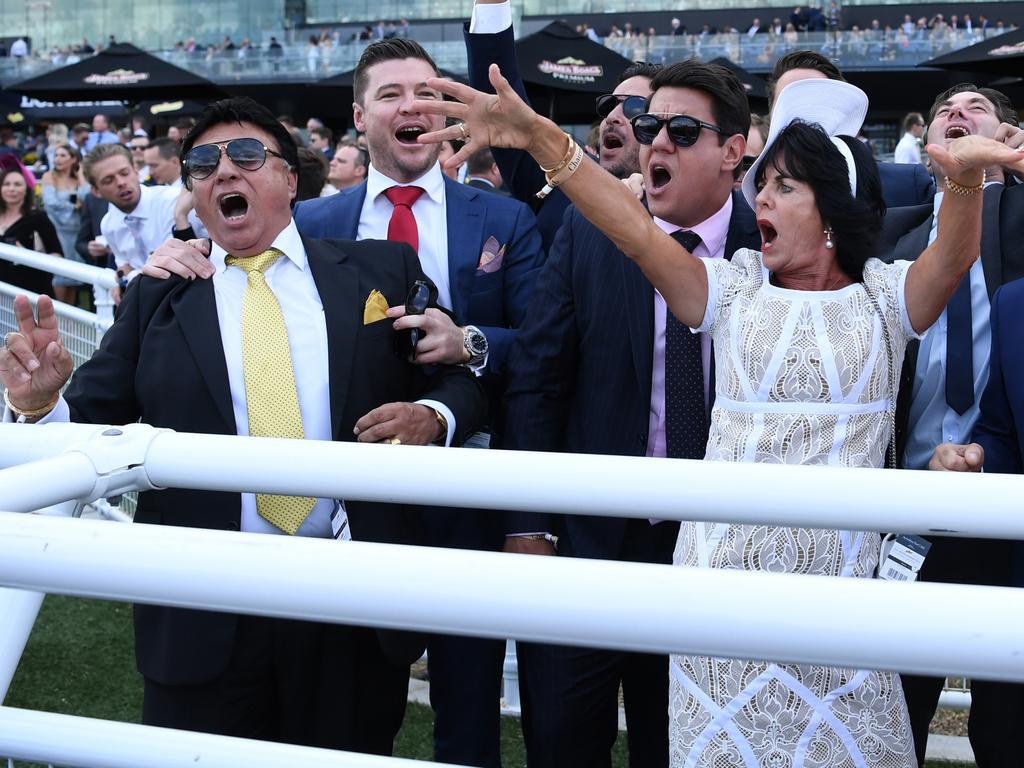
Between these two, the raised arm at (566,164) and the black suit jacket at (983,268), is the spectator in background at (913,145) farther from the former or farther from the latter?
the raised arm at (566,164)

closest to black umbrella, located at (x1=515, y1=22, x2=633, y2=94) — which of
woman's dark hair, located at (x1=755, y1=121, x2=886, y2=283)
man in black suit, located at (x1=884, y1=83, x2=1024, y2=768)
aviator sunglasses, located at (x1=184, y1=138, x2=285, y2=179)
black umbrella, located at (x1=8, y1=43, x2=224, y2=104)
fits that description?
black umbrella, located at (x1=8, y1=43, x2=224, y2=104)

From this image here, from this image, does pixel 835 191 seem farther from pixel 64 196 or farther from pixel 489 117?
pixel 64 196

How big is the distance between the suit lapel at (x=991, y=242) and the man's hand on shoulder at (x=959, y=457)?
73cm

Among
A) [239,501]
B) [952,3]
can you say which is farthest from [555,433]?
[952,3]

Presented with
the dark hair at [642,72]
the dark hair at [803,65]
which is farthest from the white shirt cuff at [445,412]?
the dark hair at [803,65]

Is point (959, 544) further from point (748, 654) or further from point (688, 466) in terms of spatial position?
point (748, 654)

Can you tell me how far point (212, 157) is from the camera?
281cm

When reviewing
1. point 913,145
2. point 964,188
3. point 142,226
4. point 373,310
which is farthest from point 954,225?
point 913,145

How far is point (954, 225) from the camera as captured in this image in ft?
7.41

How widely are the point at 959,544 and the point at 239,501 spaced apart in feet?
5.89

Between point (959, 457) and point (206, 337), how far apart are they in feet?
5.38

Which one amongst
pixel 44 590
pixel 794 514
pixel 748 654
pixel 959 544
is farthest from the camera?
pixel 959 544

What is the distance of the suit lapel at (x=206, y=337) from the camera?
262 cm

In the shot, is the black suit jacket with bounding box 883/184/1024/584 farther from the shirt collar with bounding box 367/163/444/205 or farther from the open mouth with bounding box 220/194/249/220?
the open mouth with bounding box 220/194/249/220
